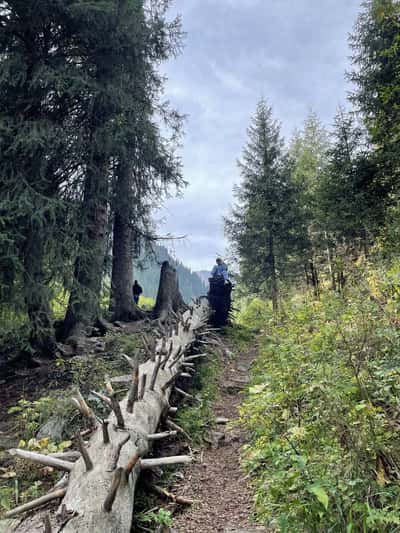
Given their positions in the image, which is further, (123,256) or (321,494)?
(123,256)

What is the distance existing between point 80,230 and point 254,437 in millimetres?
5718

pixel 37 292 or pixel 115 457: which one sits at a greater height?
pixel 37 292

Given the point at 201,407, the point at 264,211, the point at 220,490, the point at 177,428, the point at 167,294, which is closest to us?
the point at 220,490

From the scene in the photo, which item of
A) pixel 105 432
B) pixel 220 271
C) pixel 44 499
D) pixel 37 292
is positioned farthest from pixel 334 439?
pixel 220 271

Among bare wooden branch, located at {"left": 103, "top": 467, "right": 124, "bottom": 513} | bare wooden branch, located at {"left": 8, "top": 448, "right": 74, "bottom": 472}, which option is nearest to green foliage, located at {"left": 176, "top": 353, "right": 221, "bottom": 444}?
bare wooden branch, located at {"left": 8, "top": 448, "right": 74, "bottom": 472}

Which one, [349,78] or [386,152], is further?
[349,78]

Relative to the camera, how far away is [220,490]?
3348 millimetres

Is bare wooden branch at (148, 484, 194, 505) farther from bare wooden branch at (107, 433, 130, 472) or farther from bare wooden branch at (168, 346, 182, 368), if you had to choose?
bare wooden branch at (168, 346, 182, 368)

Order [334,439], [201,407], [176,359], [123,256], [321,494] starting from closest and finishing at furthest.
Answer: [321,494] < [334,439] < [201,407] < [176,359] < [123,256]

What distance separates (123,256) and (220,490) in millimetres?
9009

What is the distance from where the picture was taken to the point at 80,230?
26.2 ft

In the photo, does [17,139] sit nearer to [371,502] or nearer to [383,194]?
[371,502]

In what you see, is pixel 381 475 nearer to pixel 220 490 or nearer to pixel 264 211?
pixel 220 490

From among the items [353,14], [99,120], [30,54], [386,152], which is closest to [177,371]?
[99,120]
